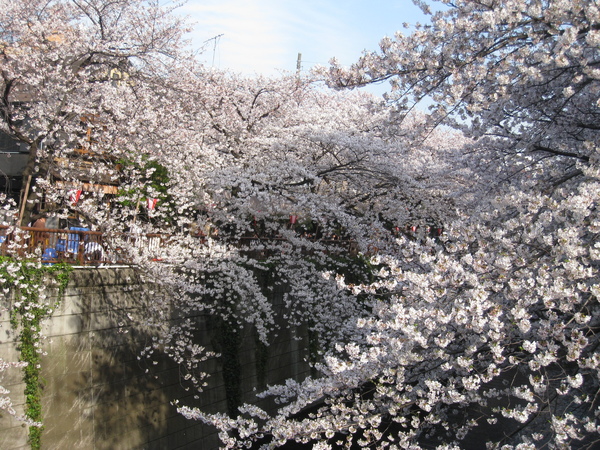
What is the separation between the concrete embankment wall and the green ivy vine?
4.9 inches

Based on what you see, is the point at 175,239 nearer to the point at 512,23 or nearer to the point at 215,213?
the point at 215,213

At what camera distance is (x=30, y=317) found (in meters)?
8.77

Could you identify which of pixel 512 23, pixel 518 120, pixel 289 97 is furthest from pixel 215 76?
pixel 512 23

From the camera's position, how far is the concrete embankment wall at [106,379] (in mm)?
8992

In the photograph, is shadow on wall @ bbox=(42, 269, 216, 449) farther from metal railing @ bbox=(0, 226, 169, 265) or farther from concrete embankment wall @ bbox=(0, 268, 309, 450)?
metal railing @ bbox=(0, 226, 169, 265)

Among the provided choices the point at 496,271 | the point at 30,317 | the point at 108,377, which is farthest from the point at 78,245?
the point at 496,271

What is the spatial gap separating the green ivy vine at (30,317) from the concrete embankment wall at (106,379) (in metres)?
0.13

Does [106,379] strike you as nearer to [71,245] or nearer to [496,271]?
[71,245]

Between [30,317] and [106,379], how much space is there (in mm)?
2043

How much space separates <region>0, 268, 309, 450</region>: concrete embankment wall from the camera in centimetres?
899

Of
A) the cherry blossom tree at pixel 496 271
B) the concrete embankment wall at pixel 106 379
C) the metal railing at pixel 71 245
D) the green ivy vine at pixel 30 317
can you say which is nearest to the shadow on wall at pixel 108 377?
the concrete embankment wall at pixel 106 379

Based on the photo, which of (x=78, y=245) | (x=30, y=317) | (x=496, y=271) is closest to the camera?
(x=496, y=271)

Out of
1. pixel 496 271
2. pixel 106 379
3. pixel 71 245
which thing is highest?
pixel 71 245

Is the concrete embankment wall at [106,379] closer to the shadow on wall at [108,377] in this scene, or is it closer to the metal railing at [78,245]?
the shadow on wall at [108,377]
